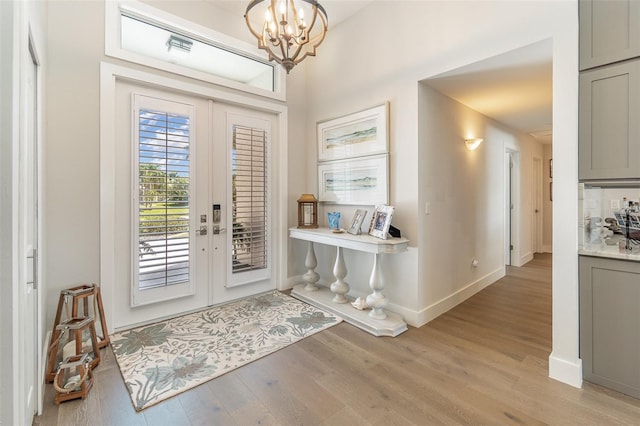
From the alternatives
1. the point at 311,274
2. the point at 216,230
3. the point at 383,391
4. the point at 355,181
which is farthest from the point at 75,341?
the point at 355,181

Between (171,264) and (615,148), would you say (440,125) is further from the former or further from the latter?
(171,264)

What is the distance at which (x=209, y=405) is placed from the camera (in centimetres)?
179

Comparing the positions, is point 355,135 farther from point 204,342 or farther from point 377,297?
point 204,342

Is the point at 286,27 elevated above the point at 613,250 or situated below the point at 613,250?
above

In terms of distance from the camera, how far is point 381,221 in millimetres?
2920

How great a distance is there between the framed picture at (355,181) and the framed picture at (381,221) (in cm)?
17

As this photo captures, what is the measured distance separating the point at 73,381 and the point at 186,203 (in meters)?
1.71

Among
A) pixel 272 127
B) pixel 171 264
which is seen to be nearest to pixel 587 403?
pixel 171 264

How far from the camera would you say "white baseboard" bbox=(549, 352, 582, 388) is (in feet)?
6.38

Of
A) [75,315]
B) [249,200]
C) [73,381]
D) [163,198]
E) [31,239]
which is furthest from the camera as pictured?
[249,200]

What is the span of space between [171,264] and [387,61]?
3.16 m

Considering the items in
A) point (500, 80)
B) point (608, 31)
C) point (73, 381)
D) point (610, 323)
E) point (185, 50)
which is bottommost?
point (73, 381)

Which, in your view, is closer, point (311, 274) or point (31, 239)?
point (31, 239)

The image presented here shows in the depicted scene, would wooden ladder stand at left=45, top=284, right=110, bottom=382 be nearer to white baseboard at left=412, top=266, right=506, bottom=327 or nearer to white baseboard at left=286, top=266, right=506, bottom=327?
white baseboard at left=286, top=266, right=506, bottom=327
